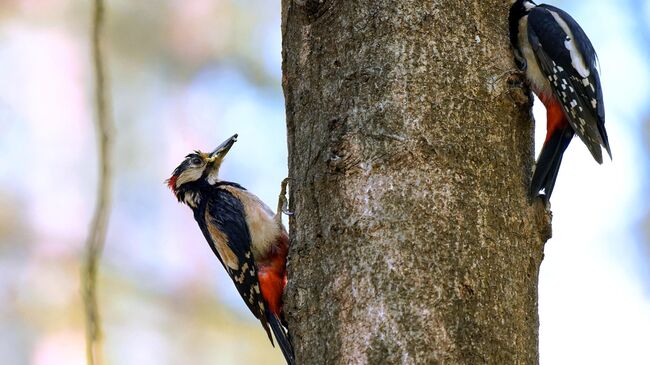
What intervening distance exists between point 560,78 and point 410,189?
130 centimetres

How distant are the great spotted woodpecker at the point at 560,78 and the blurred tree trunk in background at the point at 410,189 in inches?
21.6

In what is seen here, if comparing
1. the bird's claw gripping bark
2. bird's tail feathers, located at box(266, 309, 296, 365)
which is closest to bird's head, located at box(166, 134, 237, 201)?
the bird's claw gripping bark

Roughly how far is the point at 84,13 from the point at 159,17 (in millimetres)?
457

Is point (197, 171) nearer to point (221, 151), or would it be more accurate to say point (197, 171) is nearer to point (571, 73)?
point (221, 151)

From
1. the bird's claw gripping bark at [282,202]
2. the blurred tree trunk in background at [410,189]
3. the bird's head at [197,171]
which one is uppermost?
the bird's head at [197,171]

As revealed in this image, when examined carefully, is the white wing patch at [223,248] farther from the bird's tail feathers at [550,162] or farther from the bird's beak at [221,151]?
the bird's tail feathers at [550,162]

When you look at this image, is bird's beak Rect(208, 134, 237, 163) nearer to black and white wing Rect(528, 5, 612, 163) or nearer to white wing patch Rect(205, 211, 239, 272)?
white wing patch Rect(205, 211, 239, 272)

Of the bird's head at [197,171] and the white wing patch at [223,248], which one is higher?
the bird's head at [197,171]

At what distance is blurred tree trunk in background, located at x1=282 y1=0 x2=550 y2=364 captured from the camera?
2.09 meters

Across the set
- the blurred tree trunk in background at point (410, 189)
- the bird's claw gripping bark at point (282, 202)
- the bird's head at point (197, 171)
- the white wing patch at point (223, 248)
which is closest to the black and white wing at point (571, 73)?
the blurred tree trunk in background at point (410, 189)

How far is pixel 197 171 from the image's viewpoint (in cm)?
443

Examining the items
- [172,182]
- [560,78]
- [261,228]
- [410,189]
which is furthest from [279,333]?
[410,189]

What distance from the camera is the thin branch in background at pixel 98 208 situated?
209cm

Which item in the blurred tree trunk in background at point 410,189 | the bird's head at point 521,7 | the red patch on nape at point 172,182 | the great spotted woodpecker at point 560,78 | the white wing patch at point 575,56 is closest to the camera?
the blurred tree trunk in background at point 410,189
